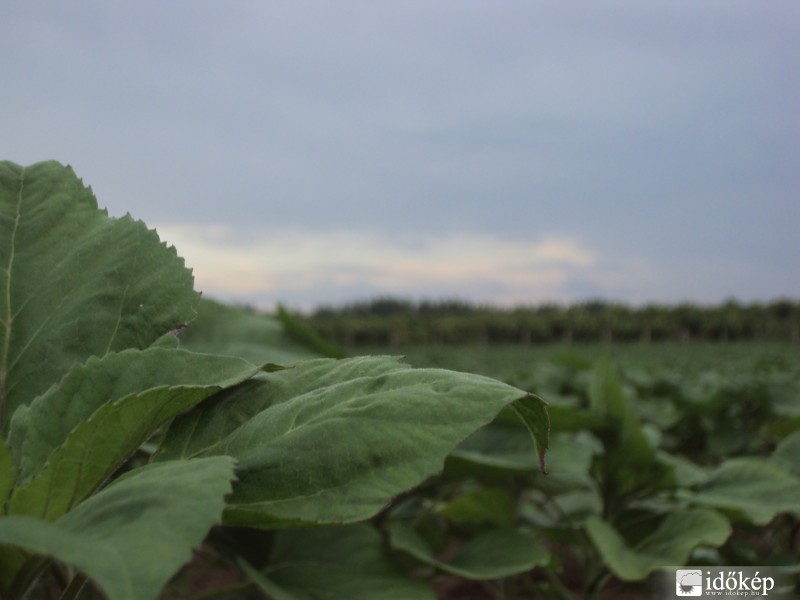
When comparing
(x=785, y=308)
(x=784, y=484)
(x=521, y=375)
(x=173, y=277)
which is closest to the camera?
(x=173, y=277)

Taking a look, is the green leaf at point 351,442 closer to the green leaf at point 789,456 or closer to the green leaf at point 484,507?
the green leaf at point 484,507

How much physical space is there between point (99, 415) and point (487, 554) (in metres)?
1.11

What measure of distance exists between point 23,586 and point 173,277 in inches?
13.3

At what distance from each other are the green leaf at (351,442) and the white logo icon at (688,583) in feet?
3.40

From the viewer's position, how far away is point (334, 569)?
1266 millimetres

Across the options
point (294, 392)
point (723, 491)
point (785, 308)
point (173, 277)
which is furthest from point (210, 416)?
point (785, 308)

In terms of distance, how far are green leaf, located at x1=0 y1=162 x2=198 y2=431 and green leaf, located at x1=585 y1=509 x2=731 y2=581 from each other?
41.1 inches

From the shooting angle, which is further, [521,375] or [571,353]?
[521,375]

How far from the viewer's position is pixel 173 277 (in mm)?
899

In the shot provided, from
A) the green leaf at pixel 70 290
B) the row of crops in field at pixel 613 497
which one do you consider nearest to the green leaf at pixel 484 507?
the row of crops in field at pixel 613 497

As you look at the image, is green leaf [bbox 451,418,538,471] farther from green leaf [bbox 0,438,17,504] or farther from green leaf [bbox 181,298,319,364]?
green leaf [bbox 0,438,17,504]

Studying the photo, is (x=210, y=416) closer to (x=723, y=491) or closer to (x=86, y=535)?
(x=86, y=535)

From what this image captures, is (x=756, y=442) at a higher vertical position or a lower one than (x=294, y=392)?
lower

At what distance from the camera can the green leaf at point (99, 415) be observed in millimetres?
659
